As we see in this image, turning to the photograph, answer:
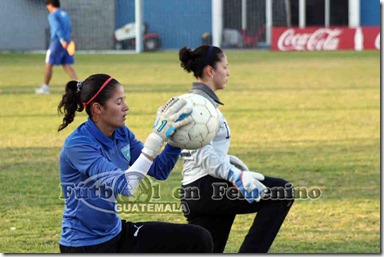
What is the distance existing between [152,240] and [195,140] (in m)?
0.53

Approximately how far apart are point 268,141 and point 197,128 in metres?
6.99

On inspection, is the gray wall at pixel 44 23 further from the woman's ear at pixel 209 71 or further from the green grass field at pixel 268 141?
the woman's ear at pixel 209 71

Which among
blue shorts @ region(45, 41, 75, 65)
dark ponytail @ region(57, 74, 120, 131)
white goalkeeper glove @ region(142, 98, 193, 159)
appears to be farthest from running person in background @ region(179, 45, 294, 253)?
blue shorts @ region(45, 41, 75, 65)

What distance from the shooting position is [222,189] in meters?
5.59

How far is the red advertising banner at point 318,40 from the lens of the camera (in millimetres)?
34594

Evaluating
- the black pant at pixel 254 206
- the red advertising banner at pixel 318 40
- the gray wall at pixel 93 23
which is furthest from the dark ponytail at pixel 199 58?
the red advertising banner at pixel 318 40

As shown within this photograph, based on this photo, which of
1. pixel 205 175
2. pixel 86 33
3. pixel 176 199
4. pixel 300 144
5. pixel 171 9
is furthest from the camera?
pixel 171 9

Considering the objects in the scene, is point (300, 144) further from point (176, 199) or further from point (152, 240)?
point (152, 240)

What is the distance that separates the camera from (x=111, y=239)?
466cm

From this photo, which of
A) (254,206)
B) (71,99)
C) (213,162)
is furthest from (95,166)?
(254,206)

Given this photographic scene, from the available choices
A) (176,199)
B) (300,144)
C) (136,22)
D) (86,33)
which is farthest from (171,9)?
(176,199)

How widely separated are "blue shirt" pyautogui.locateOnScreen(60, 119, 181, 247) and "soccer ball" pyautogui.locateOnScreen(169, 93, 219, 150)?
323 millimetres

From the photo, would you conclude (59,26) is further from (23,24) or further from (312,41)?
(312,41)

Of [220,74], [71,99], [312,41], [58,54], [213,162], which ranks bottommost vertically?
[312,41]
